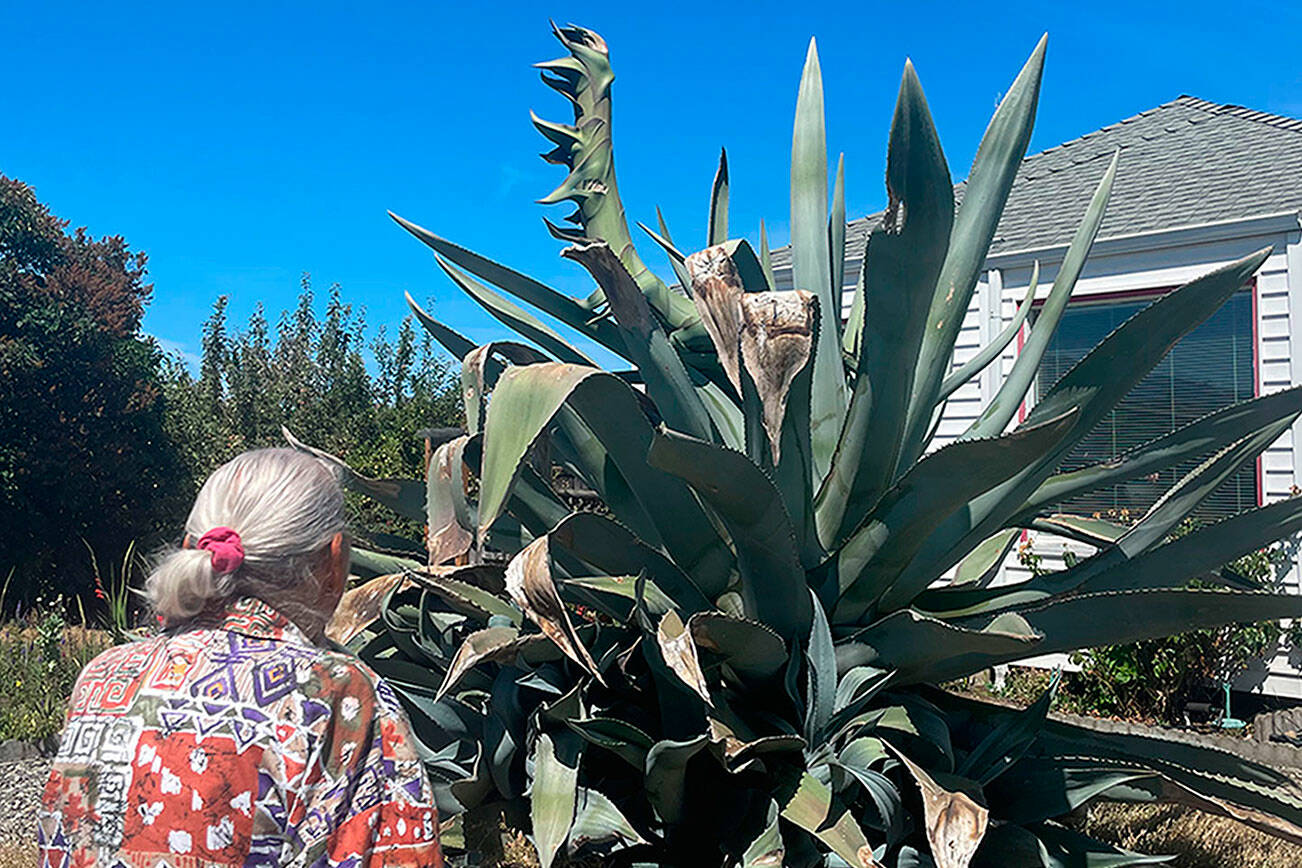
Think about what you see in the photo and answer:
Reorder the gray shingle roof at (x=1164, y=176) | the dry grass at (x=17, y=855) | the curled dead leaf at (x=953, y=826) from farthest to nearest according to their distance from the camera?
the gray shingle roof at (x=1164, y=176) → the dry grass at (x=17, y=855) → the curled dead leaf at (x=953, y=826)

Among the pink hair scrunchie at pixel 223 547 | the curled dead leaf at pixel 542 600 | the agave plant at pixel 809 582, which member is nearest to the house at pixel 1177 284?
the agave plant at pixel 809 582

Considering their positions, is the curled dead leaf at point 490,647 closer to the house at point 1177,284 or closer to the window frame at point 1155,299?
the window frame at point 1155,299

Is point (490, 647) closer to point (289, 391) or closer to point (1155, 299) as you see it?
point (1155, 299)

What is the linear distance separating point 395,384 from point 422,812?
518 inches

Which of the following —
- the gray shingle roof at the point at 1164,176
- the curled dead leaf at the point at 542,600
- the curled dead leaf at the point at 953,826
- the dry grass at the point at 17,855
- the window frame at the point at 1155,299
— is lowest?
the dry grass at the point at 17,855

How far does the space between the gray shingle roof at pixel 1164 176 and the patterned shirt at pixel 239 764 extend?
280 inches

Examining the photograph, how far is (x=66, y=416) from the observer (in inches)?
515

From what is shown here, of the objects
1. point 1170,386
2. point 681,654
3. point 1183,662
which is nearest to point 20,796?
point 681,654

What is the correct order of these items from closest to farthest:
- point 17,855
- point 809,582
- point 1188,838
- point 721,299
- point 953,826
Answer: point 953,826, point 721,299, point 809,582, point 1188,838, point 17,855

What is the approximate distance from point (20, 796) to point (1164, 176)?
8.79 metres

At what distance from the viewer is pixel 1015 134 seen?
8.46ft

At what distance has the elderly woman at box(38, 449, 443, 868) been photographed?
152 centimetres

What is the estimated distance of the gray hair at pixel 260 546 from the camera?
63.5 inches

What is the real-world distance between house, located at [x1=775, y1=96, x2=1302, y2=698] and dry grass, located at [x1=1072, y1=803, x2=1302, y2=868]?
3234 millimetres
